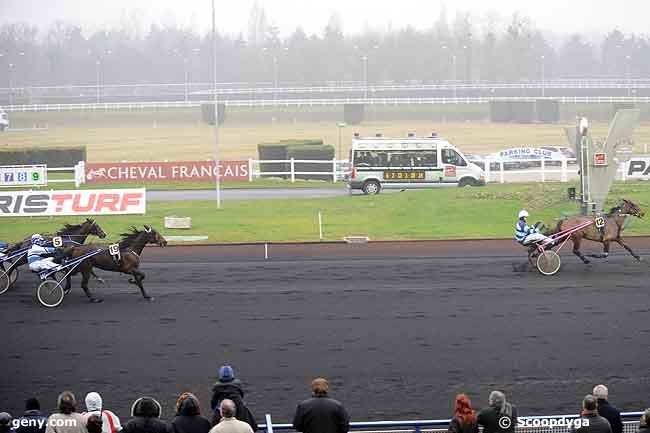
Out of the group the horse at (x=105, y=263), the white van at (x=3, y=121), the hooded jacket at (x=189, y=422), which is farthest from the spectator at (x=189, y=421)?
the white van at (x=3, y=121)

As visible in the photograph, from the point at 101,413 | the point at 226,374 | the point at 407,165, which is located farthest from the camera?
the point at 407,165

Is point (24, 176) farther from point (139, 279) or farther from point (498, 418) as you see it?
point (498, 418)

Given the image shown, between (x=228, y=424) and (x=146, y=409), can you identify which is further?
(x=146, y=409)

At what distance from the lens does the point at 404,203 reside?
103 ft

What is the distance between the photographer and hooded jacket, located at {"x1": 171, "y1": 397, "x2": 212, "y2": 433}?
8414 mm

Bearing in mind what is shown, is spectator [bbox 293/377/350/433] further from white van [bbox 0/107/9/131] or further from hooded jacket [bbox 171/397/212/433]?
white van [bbox 0/107/9/131]

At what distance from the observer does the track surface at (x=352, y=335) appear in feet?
42.1

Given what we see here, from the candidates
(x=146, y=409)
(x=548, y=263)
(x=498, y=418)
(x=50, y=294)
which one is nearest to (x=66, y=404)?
(x=146, y=409)

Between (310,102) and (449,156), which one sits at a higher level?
(310,102)

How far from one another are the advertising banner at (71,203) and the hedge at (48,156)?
18.2m

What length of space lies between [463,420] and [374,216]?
21405mm

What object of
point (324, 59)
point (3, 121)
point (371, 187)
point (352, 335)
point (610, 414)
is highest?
point (324, 59)

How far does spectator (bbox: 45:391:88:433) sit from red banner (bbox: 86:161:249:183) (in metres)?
32.5

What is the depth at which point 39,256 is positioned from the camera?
60.7 feet
